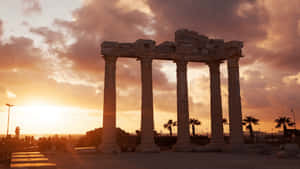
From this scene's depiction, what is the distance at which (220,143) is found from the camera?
41.0m

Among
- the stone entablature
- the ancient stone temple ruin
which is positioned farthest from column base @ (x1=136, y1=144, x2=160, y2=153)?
the stone entablature

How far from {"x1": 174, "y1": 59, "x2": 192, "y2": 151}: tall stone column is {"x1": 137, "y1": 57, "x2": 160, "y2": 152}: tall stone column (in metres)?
4.07

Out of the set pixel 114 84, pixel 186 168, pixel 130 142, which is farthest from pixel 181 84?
pixel 186 168

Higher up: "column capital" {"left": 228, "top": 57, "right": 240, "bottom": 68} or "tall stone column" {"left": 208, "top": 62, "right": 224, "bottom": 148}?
"column capital" {"left": 228, "top": 57, "right": 240, "bottom": 68}

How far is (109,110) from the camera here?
119 feet

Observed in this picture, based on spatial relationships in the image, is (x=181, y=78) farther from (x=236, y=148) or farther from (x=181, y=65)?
(x=236, y=148)

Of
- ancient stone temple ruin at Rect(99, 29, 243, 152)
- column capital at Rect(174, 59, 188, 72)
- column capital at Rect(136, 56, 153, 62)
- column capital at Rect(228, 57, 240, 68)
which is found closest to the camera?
ancient stone temple ruin at Rect(99, 29, 243, 152)

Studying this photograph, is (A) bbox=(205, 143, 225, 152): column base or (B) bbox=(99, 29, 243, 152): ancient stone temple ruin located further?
(A) bbox=(205, 143, 225, 152): column base

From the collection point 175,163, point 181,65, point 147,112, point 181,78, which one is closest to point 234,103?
point 181,78

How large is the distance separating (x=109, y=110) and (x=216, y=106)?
15.1 metres

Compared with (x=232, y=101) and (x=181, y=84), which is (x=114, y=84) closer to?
(x=181, y=84)

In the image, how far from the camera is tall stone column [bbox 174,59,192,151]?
39312 mm

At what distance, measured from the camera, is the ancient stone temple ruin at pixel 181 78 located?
36688 millimetres

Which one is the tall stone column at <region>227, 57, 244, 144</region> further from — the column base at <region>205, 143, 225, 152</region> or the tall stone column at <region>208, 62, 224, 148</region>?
the tall stone column at <region>208, 62, 224, 148</region>
